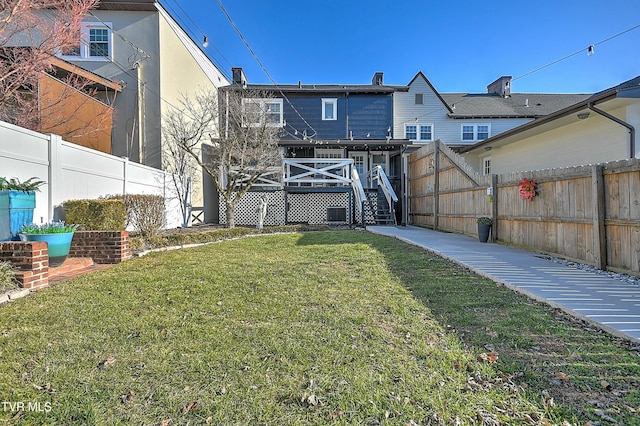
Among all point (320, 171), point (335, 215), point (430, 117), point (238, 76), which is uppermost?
point (238, 76)

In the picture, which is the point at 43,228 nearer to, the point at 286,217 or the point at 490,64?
the point at 286,217

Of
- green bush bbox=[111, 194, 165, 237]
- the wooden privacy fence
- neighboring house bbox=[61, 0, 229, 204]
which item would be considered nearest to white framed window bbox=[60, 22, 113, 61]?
neighboring house bbox=[61, 0, 229, 204]

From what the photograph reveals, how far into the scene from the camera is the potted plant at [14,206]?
15.0ft

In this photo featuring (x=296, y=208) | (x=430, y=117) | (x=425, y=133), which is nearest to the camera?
(x=296, y=208)

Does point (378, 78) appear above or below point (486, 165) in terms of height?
above

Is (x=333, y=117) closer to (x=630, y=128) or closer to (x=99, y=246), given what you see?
(x=630, y=128)

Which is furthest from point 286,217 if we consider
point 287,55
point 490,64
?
point 490,64

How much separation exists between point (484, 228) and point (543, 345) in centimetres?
618

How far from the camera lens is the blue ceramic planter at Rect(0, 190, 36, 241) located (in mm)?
4555

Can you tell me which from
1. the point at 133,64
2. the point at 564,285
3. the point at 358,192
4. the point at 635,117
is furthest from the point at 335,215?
the point at 564,285

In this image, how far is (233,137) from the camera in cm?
1181

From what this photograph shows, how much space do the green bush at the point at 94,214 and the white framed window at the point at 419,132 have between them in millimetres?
16374

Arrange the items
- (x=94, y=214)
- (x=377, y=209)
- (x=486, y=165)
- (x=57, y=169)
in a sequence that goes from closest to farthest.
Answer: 1. (x=57, y=169)
2. (x=94, y=214)
3. (x=377, y=209)
4. (x=486, y=165)

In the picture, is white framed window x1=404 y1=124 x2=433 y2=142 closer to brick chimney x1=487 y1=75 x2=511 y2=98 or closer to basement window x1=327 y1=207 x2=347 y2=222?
brick chimney x1=487 y1=75 x2=511 y2=98
